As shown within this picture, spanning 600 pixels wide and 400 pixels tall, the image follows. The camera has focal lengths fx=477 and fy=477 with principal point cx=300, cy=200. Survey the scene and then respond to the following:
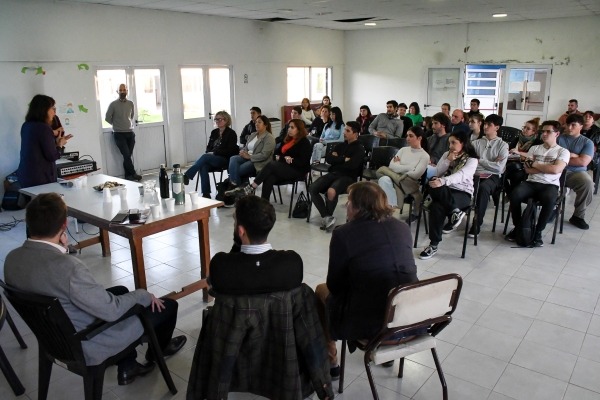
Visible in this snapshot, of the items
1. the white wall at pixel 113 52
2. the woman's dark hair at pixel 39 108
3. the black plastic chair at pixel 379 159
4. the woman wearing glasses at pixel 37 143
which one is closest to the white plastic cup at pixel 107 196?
the woman wearing glasses at pixel 37 143

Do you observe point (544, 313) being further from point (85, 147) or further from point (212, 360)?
point (85, 147)

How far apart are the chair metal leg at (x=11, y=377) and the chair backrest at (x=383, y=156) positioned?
4017 millimetres

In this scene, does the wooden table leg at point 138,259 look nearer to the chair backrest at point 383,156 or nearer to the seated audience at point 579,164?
the chair backrest at point 383,156

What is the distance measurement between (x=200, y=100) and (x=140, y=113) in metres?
1.29

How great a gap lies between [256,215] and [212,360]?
68cm

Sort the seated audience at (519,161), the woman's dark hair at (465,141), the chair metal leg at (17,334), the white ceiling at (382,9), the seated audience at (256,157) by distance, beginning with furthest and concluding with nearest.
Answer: the white ceiling at (382,9)
the seated audience at (256,157)
the seated audience at (519,161)
the woman's dark hair at (465,141)
the chair metal leg at (17,334)

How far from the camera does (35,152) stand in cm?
457

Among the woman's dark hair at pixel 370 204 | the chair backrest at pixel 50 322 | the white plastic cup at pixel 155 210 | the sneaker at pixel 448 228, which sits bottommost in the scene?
the sneaker at pixel 448 228

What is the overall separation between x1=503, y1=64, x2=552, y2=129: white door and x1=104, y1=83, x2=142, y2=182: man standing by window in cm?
739

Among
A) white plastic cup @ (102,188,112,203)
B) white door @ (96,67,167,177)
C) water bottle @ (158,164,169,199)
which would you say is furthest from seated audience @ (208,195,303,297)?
white door @ (96,67,167,177)

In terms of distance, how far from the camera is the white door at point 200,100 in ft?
28.2

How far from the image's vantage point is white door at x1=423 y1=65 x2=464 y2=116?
1039 centimetres

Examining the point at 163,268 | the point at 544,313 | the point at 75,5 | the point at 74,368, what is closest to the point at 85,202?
the point at 163,268

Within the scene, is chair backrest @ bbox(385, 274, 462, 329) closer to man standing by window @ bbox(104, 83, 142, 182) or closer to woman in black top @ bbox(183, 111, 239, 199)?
woman in black top @ bbox(183, 111, 239, 199)
